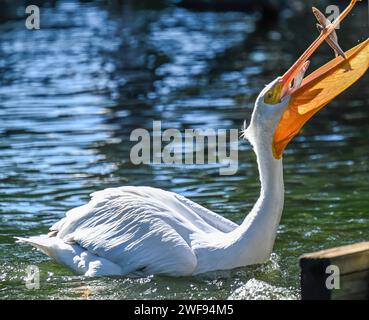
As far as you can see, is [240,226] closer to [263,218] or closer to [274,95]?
[263,218]

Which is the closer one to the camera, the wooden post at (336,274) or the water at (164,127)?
the wooden post at (336,274)

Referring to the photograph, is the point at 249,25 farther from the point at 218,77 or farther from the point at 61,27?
the point at 218,77

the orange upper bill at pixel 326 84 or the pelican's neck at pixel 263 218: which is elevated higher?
the orange upper bill at pixel 326 84

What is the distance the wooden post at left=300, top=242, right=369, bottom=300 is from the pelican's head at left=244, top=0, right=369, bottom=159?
51.9 inches

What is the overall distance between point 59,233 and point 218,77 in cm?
796

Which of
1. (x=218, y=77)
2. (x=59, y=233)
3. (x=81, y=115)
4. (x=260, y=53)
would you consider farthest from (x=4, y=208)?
(x=260, y=53)

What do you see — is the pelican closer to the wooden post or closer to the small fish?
the small fish

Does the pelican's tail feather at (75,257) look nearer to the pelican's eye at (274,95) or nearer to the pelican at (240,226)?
the pelican at (240,226)

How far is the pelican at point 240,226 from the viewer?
5.28m

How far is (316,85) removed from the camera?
5.33 metres

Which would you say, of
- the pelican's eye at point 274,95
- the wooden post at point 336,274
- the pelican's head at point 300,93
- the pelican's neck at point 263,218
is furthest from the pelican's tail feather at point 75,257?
the wooden post at point 336,274

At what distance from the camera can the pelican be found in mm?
5281

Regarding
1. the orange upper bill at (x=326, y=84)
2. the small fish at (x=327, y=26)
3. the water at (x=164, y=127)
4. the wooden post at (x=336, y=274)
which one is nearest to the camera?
the wooden post at (x=336, y=274)

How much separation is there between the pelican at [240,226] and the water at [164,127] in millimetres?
99
